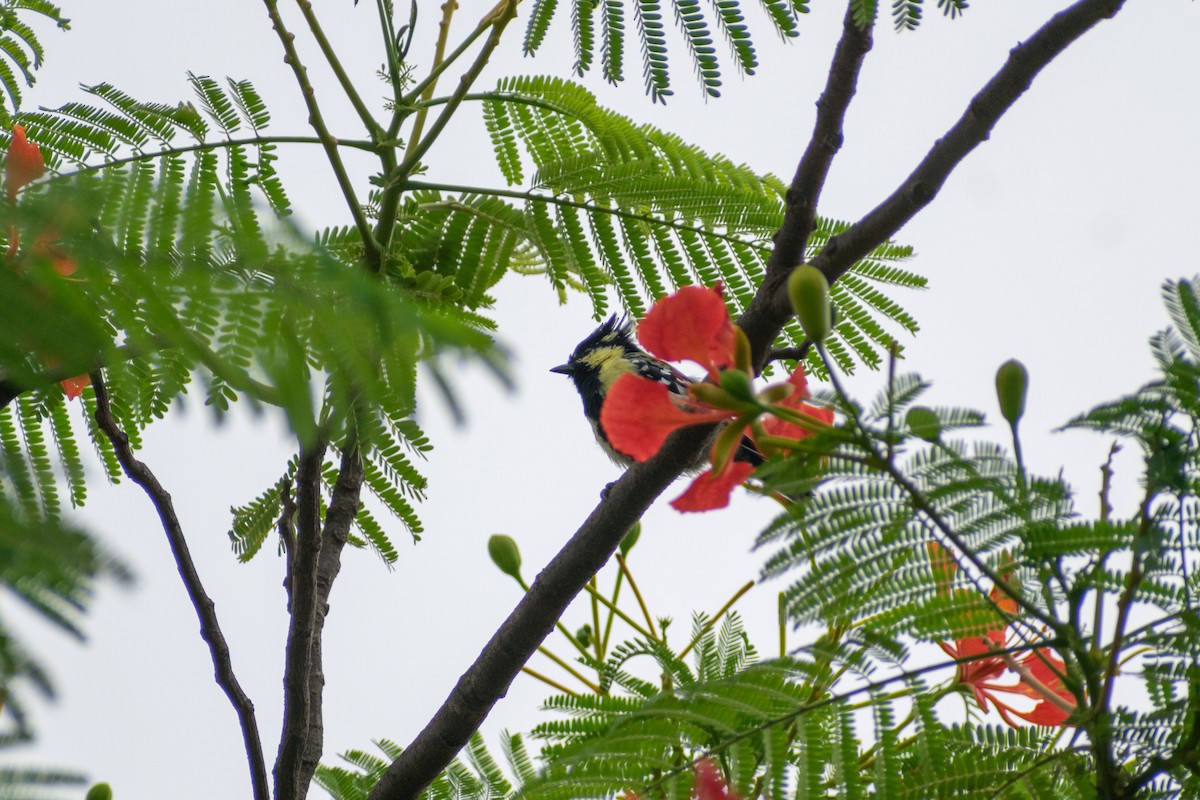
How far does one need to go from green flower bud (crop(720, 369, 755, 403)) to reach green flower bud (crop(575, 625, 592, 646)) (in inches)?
50.6

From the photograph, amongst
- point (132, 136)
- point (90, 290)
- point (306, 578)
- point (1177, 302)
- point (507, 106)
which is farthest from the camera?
point (507, 106)

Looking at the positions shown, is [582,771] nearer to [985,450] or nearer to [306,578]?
[985,450]

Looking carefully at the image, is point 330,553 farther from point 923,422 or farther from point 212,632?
point 923,422

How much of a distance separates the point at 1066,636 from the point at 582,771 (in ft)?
2.70

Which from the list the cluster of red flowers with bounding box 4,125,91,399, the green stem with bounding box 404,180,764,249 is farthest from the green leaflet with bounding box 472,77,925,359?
the cluster of red flowers with bounding box 4,125,91,399

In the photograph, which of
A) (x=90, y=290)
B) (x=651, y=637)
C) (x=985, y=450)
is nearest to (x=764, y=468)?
(x=985, y=450)

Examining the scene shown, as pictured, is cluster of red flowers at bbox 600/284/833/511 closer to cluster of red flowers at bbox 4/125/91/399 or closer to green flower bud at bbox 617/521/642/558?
cluster of red flowers at bbox 4/125/91/399

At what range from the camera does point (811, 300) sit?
1415mm

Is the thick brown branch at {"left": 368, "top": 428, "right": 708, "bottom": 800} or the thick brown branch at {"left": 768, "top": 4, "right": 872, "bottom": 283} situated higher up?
the thick brown branch at {"left": 768, "top": 4, "right": 872, "bottom": 283}

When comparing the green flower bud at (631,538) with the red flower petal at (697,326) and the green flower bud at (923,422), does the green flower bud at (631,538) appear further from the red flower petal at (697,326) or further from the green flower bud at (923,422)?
the green flower bud at (923,422)

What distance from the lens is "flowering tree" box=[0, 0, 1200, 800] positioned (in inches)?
40.9

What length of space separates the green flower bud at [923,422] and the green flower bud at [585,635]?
132cm

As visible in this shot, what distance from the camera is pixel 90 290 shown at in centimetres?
118

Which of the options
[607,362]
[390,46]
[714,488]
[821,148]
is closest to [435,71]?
[390,46]
